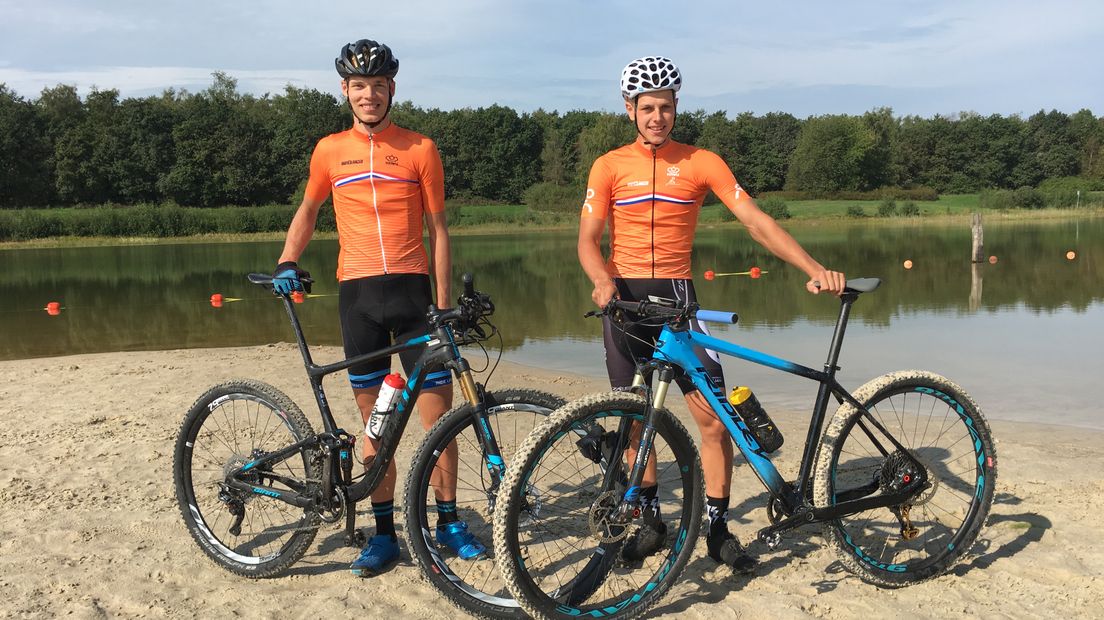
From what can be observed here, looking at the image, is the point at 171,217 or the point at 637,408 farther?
the point at 171,217

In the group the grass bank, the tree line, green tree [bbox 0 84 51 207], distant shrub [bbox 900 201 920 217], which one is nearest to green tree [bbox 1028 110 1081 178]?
the tree line

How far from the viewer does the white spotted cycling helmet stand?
Answer: 12.0 ft

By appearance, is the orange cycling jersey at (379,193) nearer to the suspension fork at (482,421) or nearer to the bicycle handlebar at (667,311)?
the suspension fork at (482,421)

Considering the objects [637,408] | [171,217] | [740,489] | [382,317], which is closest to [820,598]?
[637,408]

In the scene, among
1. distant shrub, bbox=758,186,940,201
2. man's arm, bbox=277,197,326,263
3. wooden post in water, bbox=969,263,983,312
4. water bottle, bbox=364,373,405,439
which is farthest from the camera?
distant shrub, bbox=758,186,940,201

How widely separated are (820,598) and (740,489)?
1471 millimetres

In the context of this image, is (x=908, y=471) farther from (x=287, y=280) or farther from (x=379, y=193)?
(x=287, y=280)

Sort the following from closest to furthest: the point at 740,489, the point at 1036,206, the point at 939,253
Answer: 1. the point at 740,489
2. the point at 939,253
3. the point at 1036,206

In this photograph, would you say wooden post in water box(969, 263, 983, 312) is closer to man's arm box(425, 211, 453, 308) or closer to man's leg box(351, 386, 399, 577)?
man's arm box(425, 211, 453, 308)

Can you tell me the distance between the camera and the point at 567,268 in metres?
23.6

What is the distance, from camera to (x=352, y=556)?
13.2ft

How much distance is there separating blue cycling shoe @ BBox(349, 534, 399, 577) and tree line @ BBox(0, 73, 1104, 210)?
189 feet

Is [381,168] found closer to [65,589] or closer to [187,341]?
[65,589]

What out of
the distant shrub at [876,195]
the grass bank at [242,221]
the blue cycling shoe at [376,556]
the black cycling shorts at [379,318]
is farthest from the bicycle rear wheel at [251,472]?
the distant shrub at [876,195]
